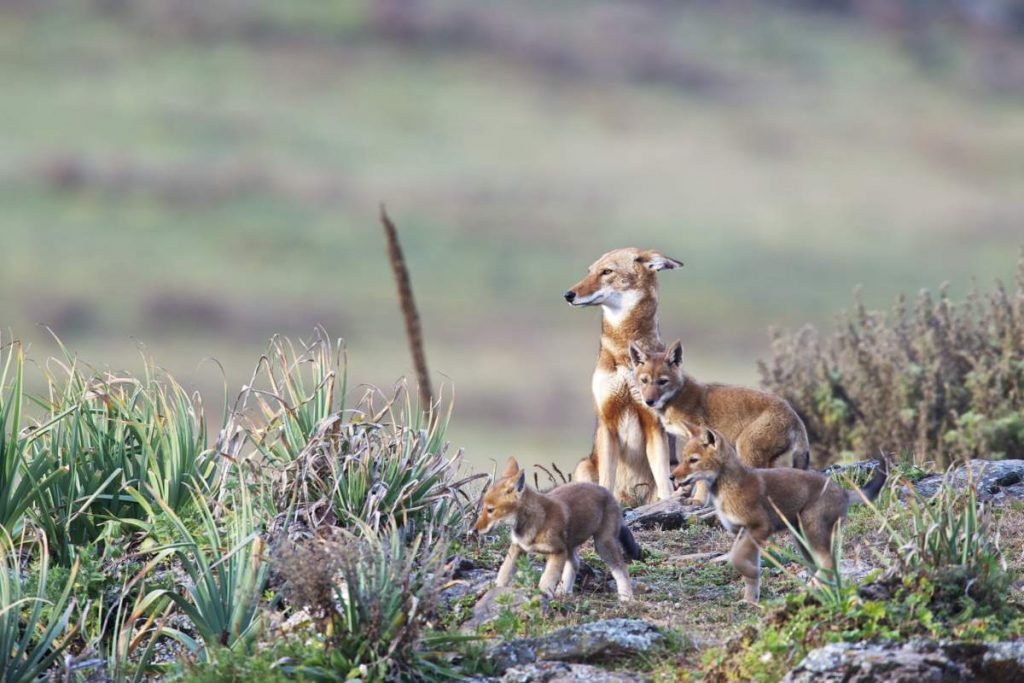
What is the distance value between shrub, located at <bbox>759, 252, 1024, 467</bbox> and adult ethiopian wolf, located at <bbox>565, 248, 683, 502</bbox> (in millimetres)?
3155

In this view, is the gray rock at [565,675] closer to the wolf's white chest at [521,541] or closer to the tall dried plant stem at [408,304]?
the wolf's white chest at [521,541]

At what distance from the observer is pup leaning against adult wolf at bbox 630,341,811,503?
32.7ft

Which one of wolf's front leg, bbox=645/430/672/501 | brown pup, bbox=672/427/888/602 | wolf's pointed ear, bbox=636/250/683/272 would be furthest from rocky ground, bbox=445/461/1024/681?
wolf's pointed ear, bbox=636/250/683/272

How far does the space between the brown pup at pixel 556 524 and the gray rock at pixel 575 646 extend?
595 millimetres

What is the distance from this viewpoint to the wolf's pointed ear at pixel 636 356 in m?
10.4

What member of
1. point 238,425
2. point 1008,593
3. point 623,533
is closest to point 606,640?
point 623,533

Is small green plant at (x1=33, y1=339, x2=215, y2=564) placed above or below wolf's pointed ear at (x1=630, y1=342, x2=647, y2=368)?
below

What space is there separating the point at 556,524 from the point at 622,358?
2825mm

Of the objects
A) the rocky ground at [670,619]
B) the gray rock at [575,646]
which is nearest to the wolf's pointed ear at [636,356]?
the rocky ground at [670,619]

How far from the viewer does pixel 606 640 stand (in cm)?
764

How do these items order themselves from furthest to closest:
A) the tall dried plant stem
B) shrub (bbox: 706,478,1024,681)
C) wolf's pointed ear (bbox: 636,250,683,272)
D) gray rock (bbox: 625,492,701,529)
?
the tall dried plant stem → wolf's pointed ear (bbox: 636,250,683,272) → gray rock (bbox: 625,492,701,529) → shrub (bbox: 706,478,1024,681)

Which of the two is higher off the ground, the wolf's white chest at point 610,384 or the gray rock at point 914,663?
the wolf's white chest at point 610,384

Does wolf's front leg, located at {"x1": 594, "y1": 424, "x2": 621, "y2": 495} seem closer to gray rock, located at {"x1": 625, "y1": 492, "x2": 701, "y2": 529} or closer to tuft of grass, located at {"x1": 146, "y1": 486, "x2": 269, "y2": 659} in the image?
gray rock, located at {"x1": 625, "y1": 492, "x2": 701, "y2": 529}

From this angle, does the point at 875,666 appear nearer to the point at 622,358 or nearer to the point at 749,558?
the point at 749,558
